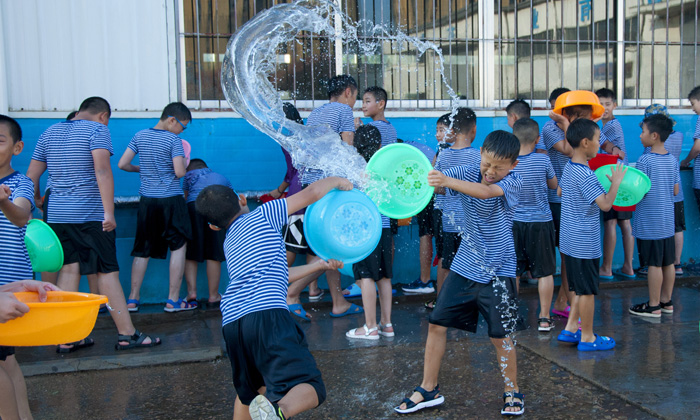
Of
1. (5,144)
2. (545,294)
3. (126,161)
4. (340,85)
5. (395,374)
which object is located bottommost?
(395,374)

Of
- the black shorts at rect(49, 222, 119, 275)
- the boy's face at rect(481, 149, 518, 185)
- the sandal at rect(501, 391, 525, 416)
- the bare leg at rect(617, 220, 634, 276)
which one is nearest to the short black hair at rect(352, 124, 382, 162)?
the boy's face at rect(481, 149, 518, 185)

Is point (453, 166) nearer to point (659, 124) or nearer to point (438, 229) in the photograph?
point (438, 229)

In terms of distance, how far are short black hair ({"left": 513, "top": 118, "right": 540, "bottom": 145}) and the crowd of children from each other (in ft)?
0.04

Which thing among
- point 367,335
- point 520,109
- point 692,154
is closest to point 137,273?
point 367,335

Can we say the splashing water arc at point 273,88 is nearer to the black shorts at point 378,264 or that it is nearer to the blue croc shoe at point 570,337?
the black shorts at point 378,264

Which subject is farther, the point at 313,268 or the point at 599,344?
the point at 599,344

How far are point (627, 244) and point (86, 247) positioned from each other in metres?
5.58

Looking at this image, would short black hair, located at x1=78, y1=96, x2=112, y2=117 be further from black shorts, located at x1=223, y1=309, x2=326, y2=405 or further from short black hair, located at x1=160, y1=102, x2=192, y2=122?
black shorts, located at x1=223, y1=309, x2=326, y2=405

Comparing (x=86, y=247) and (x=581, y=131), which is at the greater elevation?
(x=581, y=131)

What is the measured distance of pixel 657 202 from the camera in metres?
5.65

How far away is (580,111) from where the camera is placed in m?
5.79

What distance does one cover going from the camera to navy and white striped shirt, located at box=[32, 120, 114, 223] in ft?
16.4

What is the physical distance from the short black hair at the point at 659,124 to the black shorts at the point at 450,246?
1933 mm

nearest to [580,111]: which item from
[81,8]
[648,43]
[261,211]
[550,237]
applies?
[550,237]
